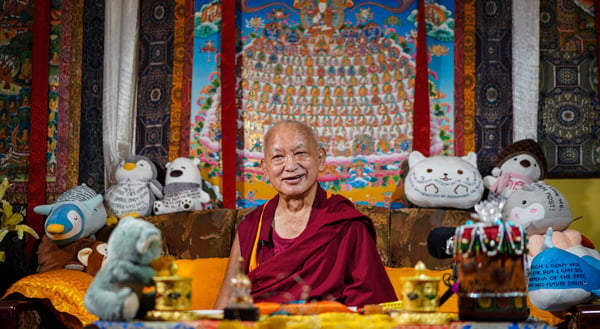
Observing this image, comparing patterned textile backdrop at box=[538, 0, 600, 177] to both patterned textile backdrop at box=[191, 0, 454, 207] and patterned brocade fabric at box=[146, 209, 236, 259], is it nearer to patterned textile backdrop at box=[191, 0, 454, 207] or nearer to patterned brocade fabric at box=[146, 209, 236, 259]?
patterned textile backdrop at box=[191, 0, 454, 207]

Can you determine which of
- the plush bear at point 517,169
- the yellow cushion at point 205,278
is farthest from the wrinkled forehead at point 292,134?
the plush bear at point 517,169

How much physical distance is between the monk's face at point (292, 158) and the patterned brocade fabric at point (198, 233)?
108 cm

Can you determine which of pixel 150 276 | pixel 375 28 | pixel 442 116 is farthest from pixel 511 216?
pixel 150 276

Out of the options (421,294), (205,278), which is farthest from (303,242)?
(205,278)

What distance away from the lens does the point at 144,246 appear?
4.83 feet

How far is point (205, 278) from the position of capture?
132 inches

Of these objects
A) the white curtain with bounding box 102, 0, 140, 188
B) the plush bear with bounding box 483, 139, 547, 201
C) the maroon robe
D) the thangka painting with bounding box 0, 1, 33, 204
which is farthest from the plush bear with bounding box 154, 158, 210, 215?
the plush bear with bounding box 483, 139, 547, 201

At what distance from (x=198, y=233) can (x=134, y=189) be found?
1.64ft

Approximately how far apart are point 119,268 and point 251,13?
3093mm

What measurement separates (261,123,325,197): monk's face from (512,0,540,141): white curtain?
1808 millimetres

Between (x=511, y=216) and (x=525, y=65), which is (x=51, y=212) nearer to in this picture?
(x=511, y=216)

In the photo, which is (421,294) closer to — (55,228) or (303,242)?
(303,242)

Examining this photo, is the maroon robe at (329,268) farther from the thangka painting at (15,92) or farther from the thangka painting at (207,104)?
the thangka painting at (15,92)

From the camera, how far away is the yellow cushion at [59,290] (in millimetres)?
3088
